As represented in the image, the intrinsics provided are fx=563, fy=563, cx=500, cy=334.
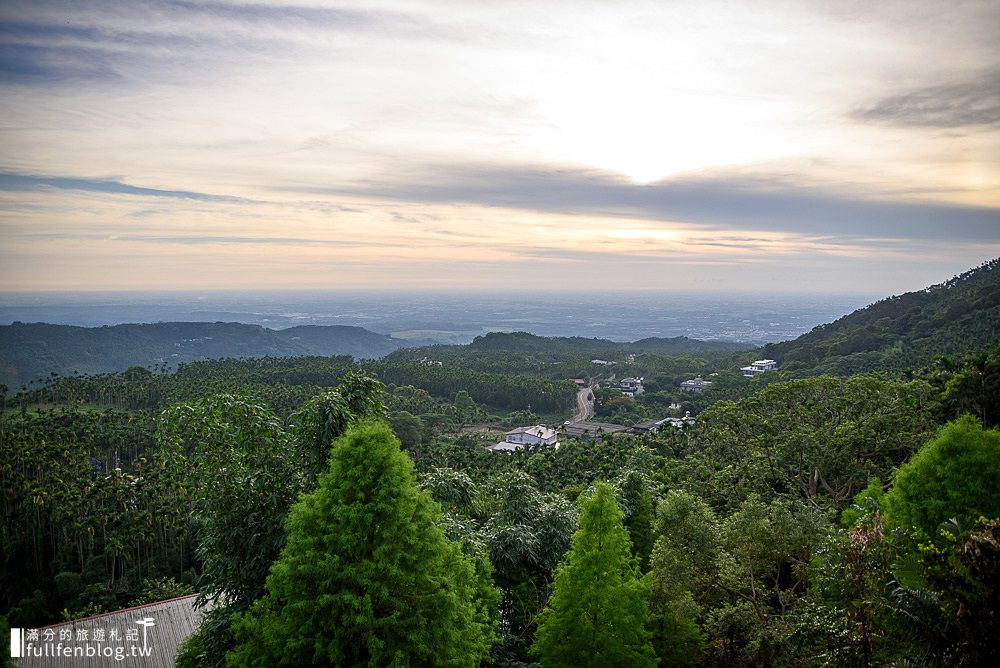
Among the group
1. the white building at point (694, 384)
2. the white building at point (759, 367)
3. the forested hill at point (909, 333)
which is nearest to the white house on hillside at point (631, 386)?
the white building at point (694, 384)

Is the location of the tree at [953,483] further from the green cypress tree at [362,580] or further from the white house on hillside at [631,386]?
the white house on hillside at [631,386]

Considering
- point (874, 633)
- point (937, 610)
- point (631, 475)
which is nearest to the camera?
point (937, 610)

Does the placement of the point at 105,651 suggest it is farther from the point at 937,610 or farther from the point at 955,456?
the point at 955,456

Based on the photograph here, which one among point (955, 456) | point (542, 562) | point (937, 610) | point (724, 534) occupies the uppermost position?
point (955, 456)

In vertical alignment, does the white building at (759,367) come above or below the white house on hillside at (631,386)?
above

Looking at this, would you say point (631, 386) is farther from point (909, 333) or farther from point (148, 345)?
point (148, 345)

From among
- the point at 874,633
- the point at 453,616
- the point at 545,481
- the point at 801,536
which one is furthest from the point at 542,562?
the point at 545,481
